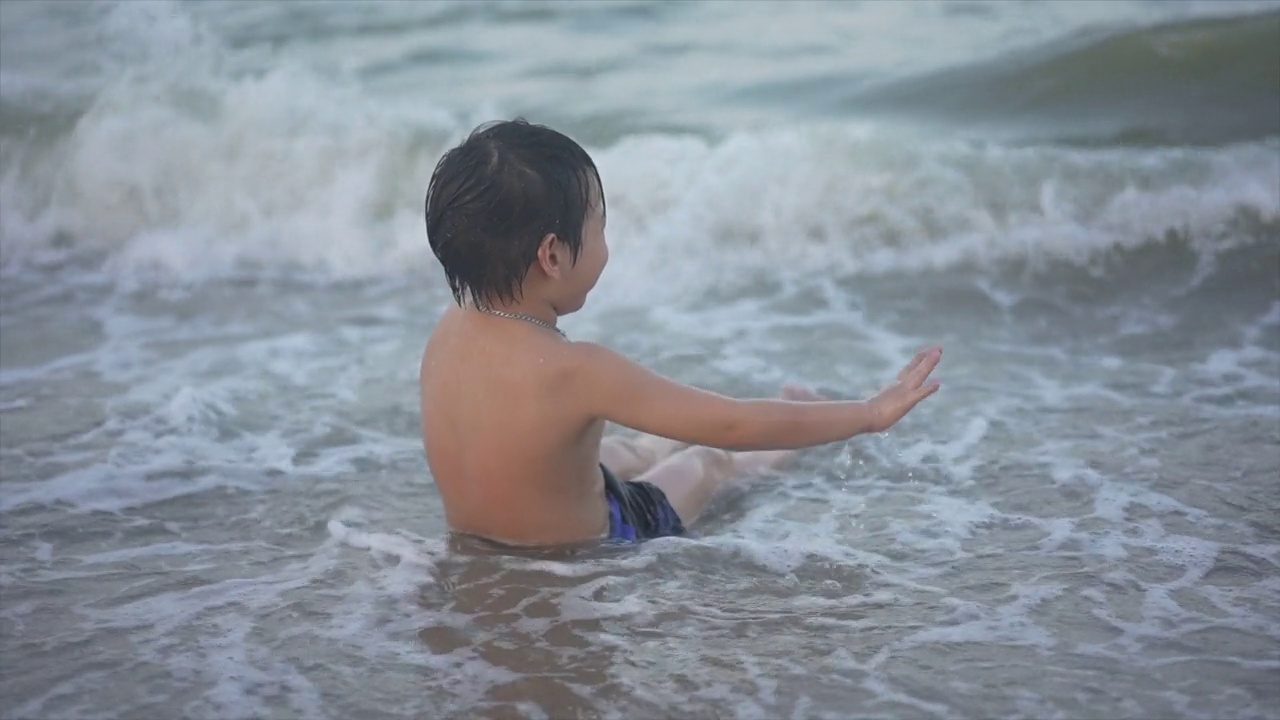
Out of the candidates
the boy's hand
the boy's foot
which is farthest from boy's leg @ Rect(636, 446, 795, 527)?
the boy's hand

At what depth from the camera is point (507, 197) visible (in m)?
3.35

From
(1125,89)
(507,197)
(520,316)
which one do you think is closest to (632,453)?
(520,316)

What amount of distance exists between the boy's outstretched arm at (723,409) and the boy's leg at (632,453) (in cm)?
108

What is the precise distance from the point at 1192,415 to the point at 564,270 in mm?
2426

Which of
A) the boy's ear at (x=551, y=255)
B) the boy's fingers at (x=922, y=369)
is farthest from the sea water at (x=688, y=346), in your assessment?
the boy's ear at (x=551, y=255)

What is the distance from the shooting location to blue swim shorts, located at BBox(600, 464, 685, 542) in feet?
12.8

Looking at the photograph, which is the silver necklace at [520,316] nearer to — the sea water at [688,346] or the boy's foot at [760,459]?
the sea water at [688,346]

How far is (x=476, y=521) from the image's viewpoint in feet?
12.6

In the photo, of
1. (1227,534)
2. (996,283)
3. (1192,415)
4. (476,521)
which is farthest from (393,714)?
(996,283)

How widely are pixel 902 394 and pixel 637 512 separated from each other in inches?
34.6

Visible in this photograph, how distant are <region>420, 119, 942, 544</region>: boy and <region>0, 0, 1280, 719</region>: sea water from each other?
191mm

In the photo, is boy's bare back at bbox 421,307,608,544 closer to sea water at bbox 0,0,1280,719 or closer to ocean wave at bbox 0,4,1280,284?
sea water at bbox 0,0,1280,719

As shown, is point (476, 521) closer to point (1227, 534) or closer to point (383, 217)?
point (1227, 534)

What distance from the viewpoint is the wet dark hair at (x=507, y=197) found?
335 centimetres
